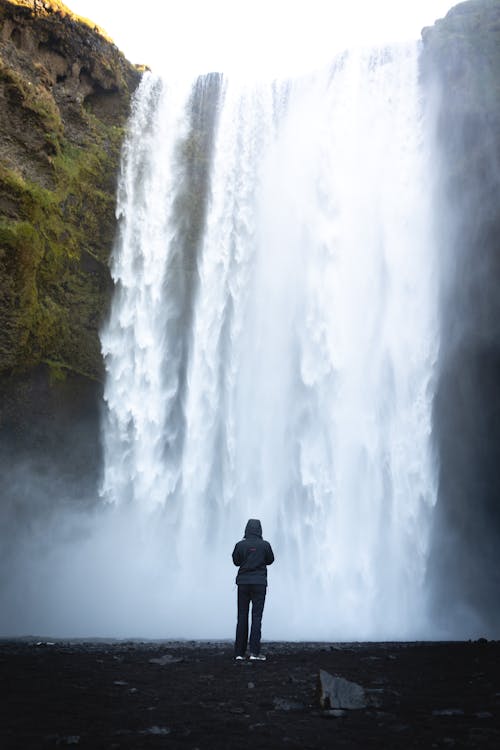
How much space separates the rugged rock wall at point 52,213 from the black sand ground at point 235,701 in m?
10.9

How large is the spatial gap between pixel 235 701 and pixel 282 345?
15574mm

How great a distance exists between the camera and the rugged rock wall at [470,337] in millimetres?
20141

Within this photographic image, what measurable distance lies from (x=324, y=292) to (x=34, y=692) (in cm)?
1649

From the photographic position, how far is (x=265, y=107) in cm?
2417

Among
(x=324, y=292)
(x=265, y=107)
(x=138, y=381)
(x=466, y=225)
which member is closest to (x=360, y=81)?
(x=265, y=107)

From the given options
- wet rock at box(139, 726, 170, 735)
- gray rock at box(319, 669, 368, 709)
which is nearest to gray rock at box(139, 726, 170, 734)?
wet rock at box(139, 726, 170, 735)

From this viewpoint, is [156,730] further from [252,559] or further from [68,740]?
[252,559]

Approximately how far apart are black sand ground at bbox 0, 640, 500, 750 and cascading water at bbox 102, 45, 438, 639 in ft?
25.1

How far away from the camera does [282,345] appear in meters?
21.2

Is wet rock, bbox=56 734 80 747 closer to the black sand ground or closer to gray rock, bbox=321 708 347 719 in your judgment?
the black sand ground

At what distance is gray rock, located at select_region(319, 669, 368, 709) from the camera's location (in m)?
5.82

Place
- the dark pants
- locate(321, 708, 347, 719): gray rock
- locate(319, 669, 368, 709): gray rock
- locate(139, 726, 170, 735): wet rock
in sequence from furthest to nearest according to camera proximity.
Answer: the dark pants → locate(319, 669, 368, 709): gray rock → locate(321, 708, 347, 719): gray rock → locate(139, 726, 170, 735): wet rock

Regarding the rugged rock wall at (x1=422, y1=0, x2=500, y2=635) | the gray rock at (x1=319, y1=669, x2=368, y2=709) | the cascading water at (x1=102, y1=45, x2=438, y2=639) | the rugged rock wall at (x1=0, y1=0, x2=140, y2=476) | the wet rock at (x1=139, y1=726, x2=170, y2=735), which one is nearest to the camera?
the wet rock at (x1=139, y1=726, x2=170, y2=735)

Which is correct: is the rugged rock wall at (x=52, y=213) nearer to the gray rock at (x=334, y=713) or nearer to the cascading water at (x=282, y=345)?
the cascading water at (x=282, y=345)
